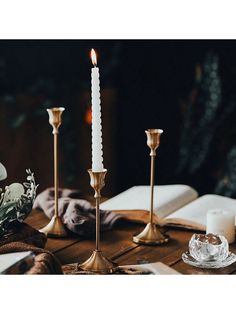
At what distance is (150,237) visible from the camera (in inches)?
63.9

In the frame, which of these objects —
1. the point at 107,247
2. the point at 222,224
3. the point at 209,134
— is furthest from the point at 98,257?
the point at 209,134

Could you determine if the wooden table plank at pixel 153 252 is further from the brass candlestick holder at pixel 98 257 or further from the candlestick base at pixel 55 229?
the candlestick base at pixel 55 229

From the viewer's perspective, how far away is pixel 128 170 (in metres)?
3.59

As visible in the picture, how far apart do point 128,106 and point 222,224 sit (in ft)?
6.32

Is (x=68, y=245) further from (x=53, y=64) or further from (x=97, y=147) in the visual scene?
(x=53, y=64)

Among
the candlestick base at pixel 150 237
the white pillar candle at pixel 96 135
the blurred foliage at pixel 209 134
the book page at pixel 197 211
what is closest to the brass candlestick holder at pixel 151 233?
the candlestick base at pixel 150 237

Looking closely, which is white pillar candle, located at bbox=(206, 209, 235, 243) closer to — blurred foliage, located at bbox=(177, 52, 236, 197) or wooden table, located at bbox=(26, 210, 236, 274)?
wooden table, located at bbox=(26, 210, 236, 274)

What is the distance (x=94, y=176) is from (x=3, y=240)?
279 millimetres

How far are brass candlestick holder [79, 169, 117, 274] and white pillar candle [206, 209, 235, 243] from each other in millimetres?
320

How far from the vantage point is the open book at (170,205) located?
1752 mm

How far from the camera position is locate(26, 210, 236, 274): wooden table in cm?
148

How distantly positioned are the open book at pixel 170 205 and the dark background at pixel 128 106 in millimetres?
1455

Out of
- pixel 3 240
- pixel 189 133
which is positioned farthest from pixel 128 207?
pixel 189 133

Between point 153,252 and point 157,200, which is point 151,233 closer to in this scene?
point 153,252
